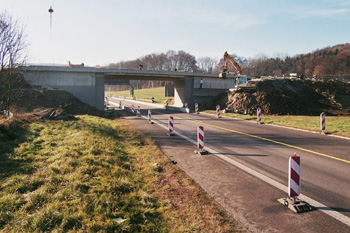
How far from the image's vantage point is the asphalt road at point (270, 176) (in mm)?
4398

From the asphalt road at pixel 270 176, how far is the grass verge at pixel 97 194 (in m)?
0.59

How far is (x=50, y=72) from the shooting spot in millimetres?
28516

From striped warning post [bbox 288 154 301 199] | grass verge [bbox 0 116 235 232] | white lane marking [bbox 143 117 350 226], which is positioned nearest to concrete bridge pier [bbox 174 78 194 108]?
white lane marking [bbox 143 117 350 226]

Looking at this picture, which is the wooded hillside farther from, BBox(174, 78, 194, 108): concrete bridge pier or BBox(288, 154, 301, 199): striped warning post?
BBox(288, 154, 301, 199): striped warning post

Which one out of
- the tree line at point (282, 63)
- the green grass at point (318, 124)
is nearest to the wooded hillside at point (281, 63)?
the tree line at point (282, 63)

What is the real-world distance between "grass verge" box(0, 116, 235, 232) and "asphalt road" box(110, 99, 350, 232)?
593mm

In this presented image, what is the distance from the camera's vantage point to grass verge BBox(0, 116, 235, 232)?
4035 millimetres

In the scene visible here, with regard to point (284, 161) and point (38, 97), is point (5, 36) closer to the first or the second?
point (38, 97)

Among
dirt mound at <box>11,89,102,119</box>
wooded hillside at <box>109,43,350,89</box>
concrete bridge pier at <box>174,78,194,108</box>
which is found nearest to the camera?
dirt mound at <box>11,89,102,119</box>

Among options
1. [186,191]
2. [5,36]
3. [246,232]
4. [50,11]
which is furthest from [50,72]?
[246,232]

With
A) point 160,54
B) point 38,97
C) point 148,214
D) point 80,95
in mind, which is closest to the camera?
point 148,214

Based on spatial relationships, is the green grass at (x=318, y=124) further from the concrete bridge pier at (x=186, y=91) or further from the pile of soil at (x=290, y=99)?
the concrete bridge pier at (x=186, y=91)

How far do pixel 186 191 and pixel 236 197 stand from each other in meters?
1.17

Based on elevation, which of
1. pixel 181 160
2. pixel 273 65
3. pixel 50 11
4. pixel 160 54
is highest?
pixel 160 54
